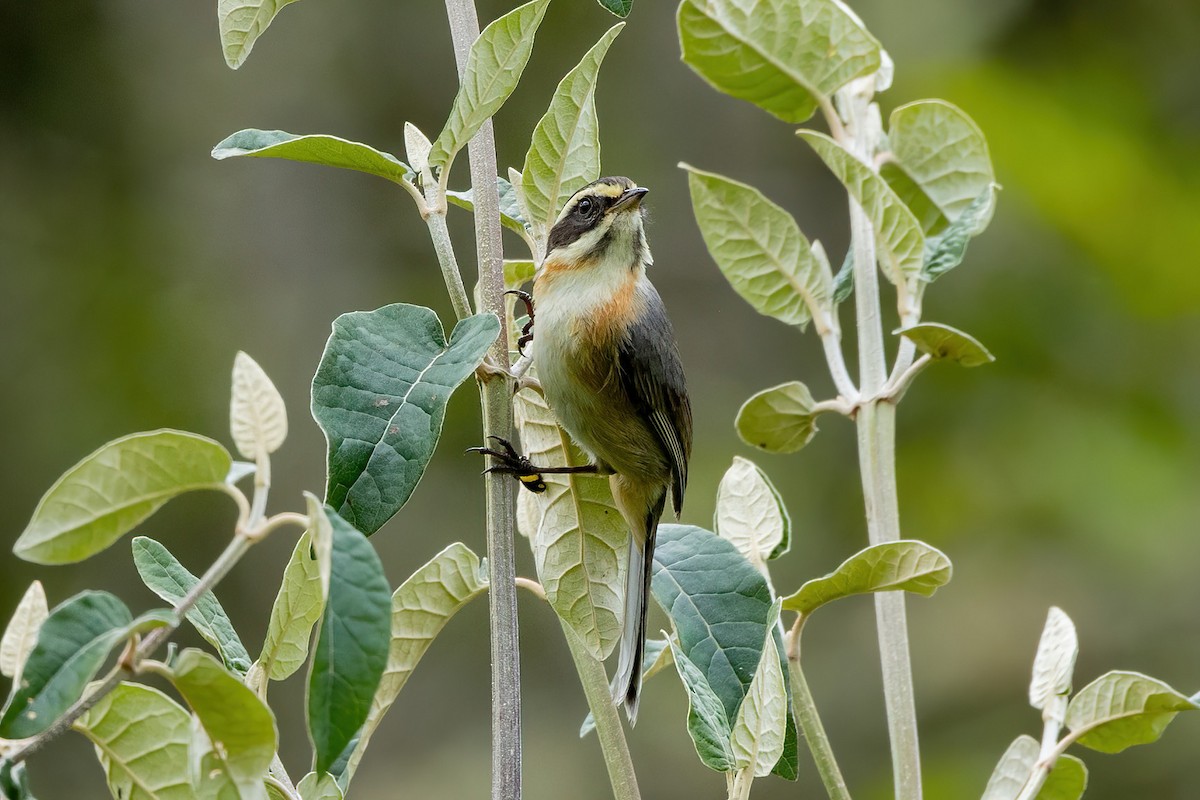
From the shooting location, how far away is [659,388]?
9.01 ft

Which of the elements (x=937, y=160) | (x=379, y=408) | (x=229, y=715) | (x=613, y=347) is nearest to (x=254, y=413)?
(x=379, y=408)

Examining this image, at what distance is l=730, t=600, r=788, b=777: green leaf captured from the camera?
1.40 m

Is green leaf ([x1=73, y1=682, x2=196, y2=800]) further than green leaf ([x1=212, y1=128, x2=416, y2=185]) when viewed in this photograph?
No

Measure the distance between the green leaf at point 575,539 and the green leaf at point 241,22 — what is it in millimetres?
618

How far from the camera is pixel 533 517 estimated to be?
1763 millimetres

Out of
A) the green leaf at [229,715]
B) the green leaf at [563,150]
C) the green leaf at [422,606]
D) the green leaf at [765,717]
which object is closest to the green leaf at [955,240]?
the green leaf at [563,150]

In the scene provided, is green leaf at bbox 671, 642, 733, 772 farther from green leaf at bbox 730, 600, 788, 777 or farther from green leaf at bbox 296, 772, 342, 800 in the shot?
green leaf at bbox 296, 772, 342, 800

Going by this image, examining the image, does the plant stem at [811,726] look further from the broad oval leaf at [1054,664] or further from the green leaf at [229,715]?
the green leaf at [229,715]

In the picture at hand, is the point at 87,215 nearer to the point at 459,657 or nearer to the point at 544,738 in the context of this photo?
the point at 459,657

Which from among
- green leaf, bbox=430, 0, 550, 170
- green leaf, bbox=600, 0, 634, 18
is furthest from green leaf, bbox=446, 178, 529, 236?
green leaf, bbox=600, 0, 634, 18

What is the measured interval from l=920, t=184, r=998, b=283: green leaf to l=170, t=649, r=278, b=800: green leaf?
3.75 ft

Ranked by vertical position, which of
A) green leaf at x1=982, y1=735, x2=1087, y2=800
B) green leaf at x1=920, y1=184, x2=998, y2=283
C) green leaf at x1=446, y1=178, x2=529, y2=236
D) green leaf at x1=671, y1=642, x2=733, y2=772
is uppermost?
green leaf at x1=446, y1=178, x2=529, y2=236

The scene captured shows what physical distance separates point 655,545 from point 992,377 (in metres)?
4.95

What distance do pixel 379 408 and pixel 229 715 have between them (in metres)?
0.34
